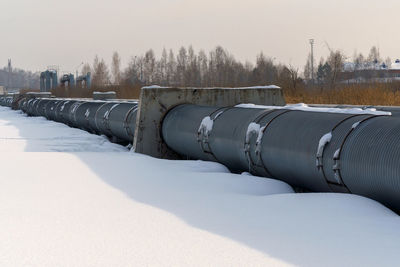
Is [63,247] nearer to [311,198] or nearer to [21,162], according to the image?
[311,198]

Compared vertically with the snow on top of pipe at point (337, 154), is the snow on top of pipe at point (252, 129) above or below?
above

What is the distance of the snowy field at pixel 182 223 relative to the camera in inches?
140

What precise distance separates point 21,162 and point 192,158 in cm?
275

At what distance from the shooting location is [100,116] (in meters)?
14.7

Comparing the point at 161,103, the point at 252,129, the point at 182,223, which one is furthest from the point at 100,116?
the point at 182,223

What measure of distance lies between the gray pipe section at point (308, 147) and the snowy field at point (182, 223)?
231 mm

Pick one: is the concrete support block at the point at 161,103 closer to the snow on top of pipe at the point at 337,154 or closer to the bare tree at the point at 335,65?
the snow on top of pipe at the point at 337,154

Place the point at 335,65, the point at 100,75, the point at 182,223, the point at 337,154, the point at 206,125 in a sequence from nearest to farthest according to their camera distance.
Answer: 1. the point at 182,223
2. the point at 337,154
3. the point at 206,125
4. the point at 335,65
5. the point at 100,75

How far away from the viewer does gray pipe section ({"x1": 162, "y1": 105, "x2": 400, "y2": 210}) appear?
15.6ft

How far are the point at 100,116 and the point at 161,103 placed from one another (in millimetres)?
5039

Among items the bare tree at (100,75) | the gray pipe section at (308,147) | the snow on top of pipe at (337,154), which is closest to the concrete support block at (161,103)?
the gray pipe section at (308,147)

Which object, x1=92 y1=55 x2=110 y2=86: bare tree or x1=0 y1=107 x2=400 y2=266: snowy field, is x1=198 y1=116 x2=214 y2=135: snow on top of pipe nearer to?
x1=0 y1=107 x2=400 y2=266: snowy field

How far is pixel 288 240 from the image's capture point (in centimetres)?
388

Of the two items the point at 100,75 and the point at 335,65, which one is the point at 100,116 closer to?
the point at 335,65
